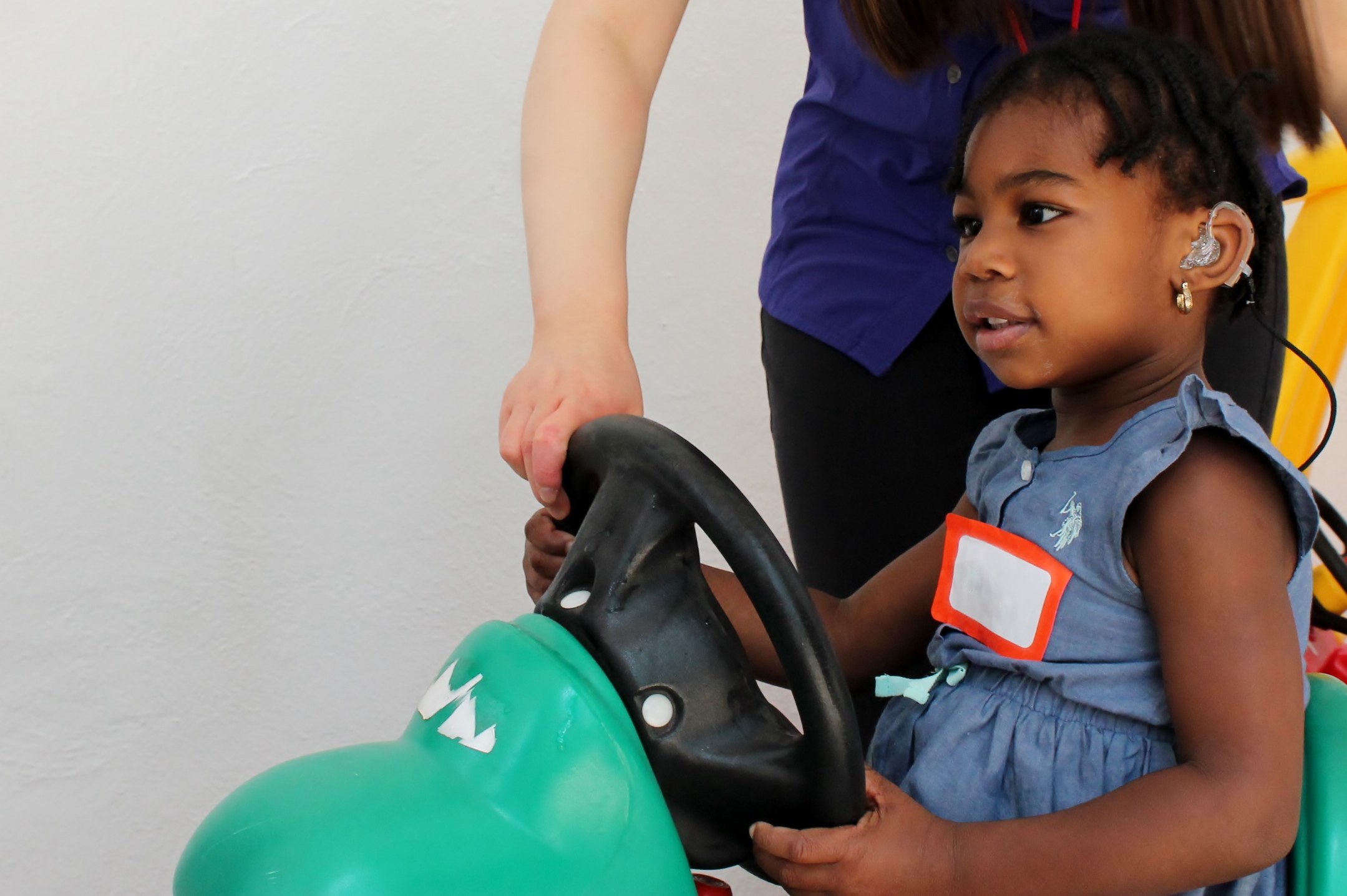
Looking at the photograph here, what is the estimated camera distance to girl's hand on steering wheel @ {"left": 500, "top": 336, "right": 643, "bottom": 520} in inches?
30.5

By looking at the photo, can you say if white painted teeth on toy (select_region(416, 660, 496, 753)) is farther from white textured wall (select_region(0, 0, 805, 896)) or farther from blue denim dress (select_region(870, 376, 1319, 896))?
white textured wall (select_region(0, 0, 805, 896))

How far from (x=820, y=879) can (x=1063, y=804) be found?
19cm

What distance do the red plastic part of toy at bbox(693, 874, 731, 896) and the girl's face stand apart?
35 cm

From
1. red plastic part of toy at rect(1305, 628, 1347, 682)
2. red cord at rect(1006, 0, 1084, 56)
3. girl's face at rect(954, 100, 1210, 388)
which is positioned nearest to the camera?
girl's face at rect(954, 100, 1210, 388)

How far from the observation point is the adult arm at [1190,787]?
27.8 inches

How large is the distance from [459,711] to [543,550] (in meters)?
0.23

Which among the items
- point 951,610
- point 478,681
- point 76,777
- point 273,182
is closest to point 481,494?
point 273,182

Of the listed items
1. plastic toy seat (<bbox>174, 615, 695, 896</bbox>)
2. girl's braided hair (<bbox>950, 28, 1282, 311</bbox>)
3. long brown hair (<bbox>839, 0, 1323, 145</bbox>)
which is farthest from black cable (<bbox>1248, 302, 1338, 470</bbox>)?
plastic toy seat (<bbox>174, 615, 695, 896</bbox>)

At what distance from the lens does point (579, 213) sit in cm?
88

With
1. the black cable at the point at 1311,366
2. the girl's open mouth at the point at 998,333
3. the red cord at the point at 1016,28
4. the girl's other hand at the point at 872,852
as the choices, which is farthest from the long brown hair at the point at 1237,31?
the girl's other hand at the point at 872,852

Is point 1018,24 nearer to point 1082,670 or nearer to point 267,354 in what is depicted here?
point 1082,670

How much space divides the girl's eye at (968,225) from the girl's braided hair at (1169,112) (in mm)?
74

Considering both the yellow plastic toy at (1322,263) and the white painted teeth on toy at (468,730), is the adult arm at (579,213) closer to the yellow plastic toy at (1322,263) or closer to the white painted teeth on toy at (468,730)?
the white painted teeth on toy at (468,730)

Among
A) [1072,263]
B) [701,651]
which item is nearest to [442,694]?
[701,651]
